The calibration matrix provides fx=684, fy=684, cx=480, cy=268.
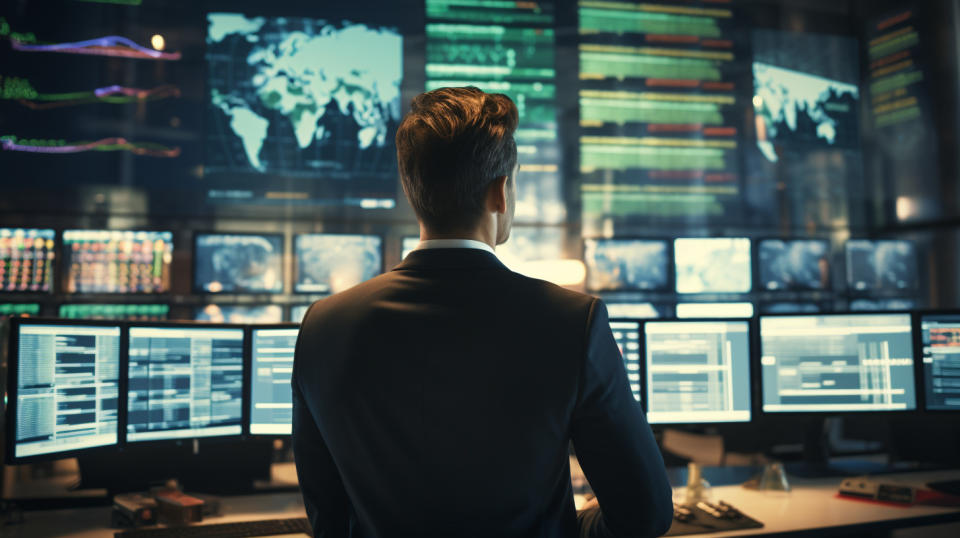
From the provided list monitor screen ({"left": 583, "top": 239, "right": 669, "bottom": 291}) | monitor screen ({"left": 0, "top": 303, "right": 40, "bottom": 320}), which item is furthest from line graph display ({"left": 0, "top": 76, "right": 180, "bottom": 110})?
monitor screen ({"left": 583, "top": 239, "right": 669, "bottom": 291})

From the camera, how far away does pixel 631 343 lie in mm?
2064

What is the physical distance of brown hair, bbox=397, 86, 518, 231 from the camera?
2.60ft

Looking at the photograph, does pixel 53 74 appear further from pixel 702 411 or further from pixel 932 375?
pixel 932 375

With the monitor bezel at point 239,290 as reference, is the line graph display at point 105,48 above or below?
above

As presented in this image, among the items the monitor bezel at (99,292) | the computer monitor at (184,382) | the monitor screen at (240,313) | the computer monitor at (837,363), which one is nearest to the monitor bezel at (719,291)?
the computer monitor at (837,363)

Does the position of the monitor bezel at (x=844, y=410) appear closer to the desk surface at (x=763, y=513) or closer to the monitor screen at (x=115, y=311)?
the desk surface at (x=763, y=513)

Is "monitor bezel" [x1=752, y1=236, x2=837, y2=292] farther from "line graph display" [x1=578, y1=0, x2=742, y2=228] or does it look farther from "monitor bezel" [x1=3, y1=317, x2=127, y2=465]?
"monitor bezel" [x1=3, y1=317, x2=127, y2=465]

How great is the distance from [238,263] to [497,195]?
2165mm

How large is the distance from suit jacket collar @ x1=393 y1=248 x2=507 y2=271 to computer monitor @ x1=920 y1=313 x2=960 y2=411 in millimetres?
1894

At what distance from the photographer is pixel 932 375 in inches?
83.0

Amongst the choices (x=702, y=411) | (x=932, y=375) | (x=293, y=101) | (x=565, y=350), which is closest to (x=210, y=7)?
(x=293, y=101)

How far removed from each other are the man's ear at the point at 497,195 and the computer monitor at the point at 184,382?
1285 millimetres

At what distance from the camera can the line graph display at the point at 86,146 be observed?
101 inches

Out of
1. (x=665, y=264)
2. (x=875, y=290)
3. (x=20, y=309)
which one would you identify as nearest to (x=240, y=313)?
(x=20, y=309)
